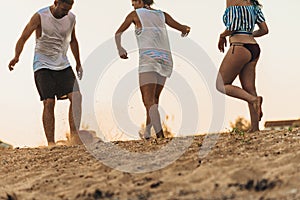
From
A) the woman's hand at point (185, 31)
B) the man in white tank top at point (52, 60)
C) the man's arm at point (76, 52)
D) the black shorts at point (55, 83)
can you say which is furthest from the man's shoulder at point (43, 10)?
the woman's hand at point (185, 31)

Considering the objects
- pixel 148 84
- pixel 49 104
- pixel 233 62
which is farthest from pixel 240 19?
pixel 49 104

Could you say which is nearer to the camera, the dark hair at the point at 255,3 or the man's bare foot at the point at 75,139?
the dark hair at the point at 255,3

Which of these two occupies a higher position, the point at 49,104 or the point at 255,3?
the point at 255,3

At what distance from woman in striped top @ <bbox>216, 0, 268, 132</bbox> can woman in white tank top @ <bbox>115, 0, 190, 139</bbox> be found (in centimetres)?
70

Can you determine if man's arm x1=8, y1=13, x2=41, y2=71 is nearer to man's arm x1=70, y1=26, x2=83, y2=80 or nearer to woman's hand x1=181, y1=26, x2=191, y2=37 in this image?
man's arm x1=70, y1=26, x2=83, y2=80

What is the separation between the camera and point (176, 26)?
794 cm

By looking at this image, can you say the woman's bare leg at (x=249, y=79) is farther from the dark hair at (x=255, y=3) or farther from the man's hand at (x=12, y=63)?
the man's hand at (x=12, y=63)

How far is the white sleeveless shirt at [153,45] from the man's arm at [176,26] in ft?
0.63

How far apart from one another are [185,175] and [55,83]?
A: 10.3ft

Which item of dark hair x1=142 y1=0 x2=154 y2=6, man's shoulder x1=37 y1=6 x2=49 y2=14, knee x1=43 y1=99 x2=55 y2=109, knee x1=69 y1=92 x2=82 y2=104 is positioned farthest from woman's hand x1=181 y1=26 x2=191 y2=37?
knee x1=43 y1=99 x2=55 y2=109

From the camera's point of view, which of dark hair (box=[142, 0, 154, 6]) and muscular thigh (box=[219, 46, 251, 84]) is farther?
dark hair (box=[142, 0, 154, 6])

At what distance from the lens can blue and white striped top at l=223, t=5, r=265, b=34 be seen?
23.1 ft

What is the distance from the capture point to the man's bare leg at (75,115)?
782 centimetres

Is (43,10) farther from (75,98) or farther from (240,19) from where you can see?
(240,19)
